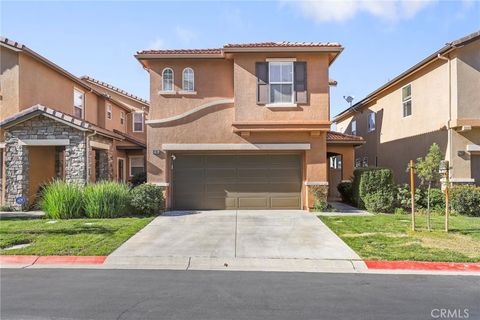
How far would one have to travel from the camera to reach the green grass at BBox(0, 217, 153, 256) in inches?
354

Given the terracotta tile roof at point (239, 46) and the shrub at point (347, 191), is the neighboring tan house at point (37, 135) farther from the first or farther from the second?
the shrub at point (347, 191)

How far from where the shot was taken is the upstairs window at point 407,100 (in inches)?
746

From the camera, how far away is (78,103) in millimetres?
21109

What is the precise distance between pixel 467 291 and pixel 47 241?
9.24m

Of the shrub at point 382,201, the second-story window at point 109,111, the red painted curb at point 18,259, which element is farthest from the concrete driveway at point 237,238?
the second-story window at point 109,111

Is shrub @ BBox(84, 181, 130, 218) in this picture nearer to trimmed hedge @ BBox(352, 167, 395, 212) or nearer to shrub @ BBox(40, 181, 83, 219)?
shrub @ BBox(40, 181, 83, 219)

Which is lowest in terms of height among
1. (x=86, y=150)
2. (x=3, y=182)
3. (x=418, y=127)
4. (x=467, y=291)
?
(x=467, y=291)

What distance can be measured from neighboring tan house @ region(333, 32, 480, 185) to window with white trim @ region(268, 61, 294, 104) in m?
6.08

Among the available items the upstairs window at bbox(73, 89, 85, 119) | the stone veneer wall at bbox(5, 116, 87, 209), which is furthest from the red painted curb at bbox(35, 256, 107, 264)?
the upstairs window at bbox(73, 89, 85, 119)

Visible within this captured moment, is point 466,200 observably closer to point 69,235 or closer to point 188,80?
point 188,80

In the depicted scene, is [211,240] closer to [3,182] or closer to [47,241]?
[47,241]

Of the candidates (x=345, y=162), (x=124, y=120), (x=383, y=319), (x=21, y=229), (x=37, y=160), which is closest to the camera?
(x=383, y=319)

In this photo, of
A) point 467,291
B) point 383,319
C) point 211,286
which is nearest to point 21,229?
point 211,286

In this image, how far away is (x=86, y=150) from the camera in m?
15.7
